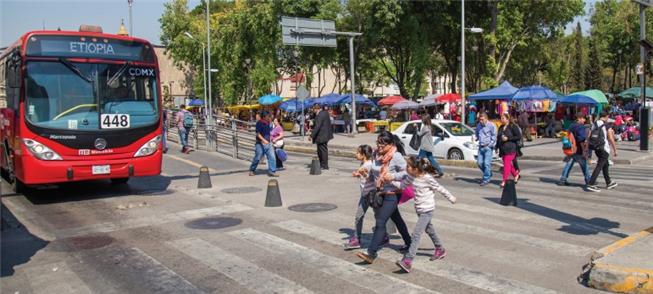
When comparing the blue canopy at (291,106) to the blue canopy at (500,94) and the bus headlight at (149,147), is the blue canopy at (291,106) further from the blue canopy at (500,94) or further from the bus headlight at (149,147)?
the bus headlight at (149,147)

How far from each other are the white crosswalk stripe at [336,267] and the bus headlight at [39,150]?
4.48m

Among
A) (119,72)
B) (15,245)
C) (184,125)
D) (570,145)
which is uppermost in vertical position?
(119,72)

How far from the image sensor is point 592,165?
54.3 feet

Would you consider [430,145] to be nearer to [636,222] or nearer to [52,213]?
[636,222]

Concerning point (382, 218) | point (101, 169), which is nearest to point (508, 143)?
point (382, 218)

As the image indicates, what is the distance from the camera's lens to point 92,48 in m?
10.9

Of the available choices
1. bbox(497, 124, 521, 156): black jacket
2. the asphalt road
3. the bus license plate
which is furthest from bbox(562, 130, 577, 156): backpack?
the bus license plate

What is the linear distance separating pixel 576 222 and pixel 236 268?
5.22m

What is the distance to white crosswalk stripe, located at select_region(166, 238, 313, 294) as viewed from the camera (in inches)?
223

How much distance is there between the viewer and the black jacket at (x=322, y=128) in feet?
51.1

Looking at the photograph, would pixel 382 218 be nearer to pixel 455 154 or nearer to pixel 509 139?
pixel 509 139

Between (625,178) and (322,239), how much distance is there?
369 inches

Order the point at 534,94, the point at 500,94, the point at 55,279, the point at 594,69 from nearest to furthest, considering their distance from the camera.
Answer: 1. the point at 55,279
2. the point at 534,94
3. the point at 500,94
4. the point at 594,69

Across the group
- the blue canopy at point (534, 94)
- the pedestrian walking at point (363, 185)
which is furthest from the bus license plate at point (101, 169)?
the blue canopy at point (534, 94)
